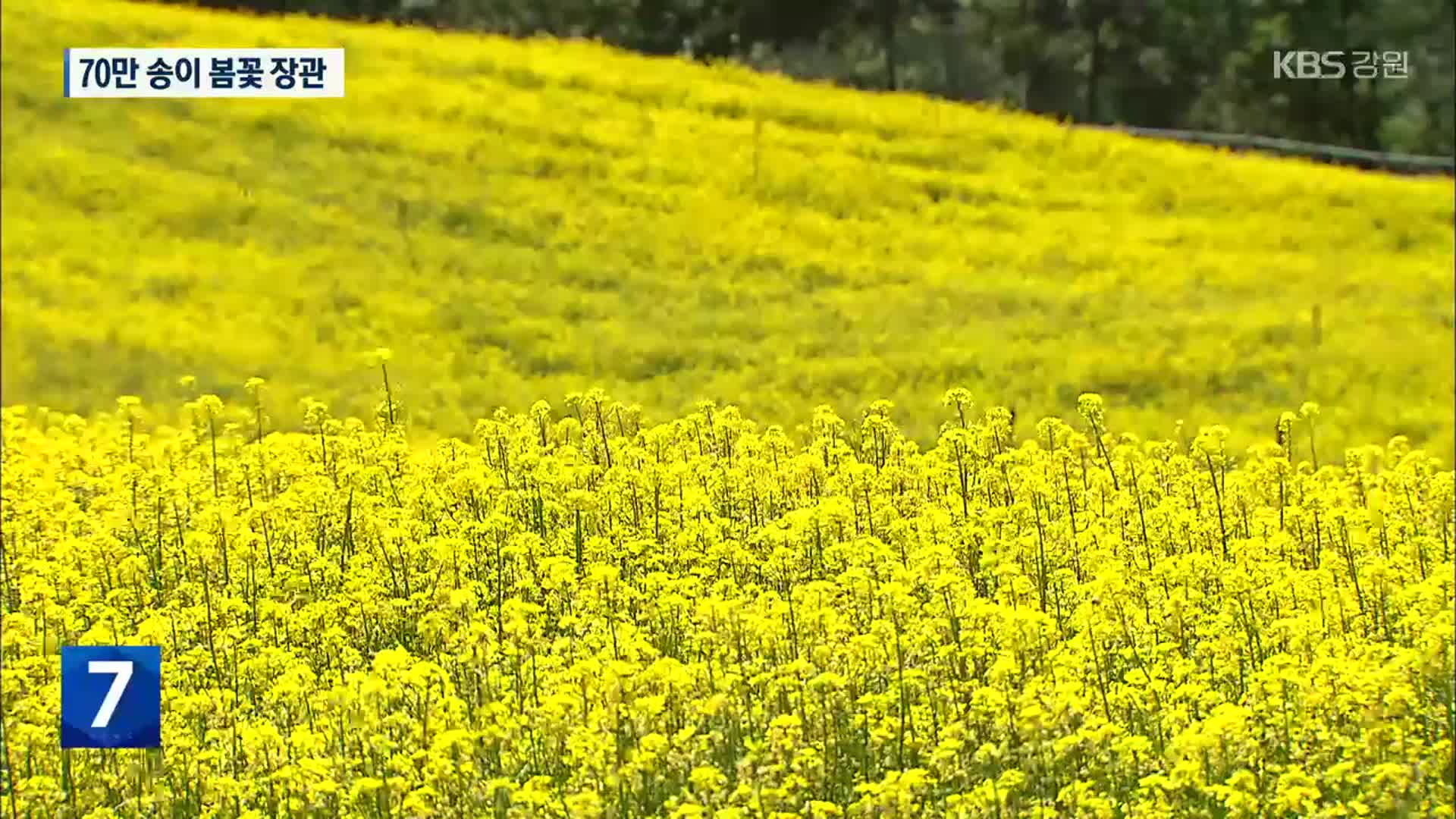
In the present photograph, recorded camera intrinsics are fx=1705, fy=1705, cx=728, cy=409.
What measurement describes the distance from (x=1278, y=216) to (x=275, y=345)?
11.8 meters

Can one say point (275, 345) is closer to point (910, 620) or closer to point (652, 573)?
point (652, 573)

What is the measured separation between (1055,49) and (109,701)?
27870 mm

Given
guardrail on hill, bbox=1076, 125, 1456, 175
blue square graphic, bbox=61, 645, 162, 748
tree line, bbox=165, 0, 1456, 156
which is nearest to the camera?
blue square graphic, bbox=61, 645, 162, 748

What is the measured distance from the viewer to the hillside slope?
1341 cm

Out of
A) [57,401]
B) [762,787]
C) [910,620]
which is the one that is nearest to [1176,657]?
[910,620]

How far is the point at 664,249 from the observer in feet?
54.9

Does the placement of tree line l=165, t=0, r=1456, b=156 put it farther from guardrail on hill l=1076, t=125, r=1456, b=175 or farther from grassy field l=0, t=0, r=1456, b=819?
grassy field l=0, t=0, r=1456, b=819

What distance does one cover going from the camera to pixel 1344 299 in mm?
16344

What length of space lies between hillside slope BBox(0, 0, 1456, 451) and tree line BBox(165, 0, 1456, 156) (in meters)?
7.36

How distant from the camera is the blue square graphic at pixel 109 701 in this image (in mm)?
6391

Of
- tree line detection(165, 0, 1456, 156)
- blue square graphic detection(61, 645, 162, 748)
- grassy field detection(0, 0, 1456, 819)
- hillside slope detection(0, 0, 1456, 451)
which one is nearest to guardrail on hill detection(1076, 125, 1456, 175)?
tree line detection(165, 0, 1456, 156)

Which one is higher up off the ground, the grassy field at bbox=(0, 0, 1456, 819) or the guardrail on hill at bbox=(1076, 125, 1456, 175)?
Answer: the guardrail on hill at bbox=(1076, 125, 1456, 175)
